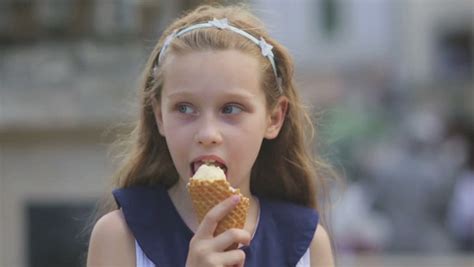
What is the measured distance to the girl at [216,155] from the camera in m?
2.90

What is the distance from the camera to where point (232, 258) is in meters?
2.75

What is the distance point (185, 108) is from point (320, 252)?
0.56 metres

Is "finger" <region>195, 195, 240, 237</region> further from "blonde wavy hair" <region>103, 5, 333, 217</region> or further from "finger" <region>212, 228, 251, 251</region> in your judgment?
"blonde wavy hair" <region>103, 5, 333, 217</region>

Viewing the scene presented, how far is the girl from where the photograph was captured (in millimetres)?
2898

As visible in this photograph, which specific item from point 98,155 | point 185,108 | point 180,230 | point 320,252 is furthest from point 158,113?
point 98,155

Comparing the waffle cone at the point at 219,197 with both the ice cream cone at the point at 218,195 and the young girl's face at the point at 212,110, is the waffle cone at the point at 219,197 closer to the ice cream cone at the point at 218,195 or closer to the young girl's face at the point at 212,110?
the ice cream cone at the point at 218,195

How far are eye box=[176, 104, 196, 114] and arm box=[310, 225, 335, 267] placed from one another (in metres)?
0.52

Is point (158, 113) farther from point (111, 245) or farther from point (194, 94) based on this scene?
point (111, 245)

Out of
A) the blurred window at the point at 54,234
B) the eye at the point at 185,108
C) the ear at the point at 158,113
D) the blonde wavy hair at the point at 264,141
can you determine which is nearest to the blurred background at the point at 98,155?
the blurred window at the point at 54,234

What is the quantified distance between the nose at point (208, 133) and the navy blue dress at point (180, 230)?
0.29m

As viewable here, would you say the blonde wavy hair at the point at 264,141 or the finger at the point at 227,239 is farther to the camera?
the blonde wavy hair at the point at 264,141

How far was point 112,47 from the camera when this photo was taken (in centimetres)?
740

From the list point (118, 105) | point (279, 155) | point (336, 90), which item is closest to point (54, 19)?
point (118, 105)

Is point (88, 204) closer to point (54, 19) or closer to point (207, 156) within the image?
point (54, 19)
